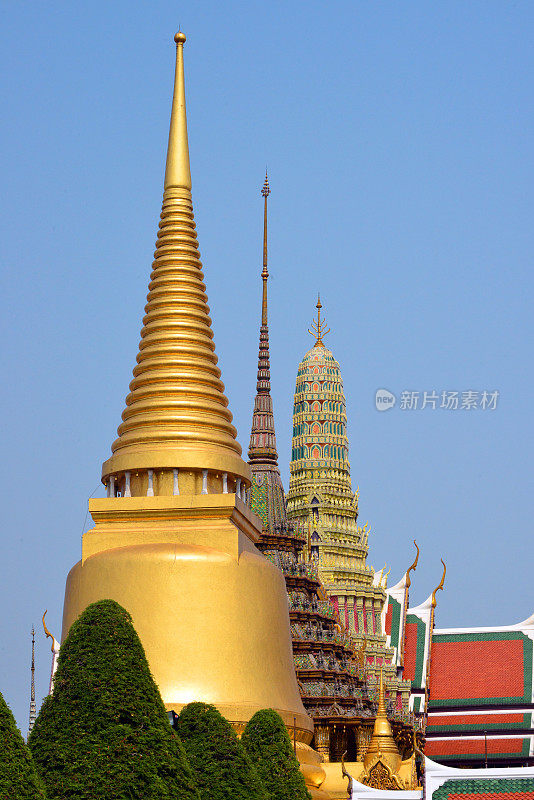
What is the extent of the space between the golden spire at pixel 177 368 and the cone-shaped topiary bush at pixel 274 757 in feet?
31.6

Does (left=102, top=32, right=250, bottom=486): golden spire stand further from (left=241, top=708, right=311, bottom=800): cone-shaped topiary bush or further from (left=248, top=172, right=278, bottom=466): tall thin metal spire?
(left=248, top=172, right=278, bottom=466): tall thin metal spire

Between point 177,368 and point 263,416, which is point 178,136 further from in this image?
point 263,416

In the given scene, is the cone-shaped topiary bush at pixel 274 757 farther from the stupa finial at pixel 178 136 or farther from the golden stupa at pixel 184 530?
the stupa finial at pixel 178 136

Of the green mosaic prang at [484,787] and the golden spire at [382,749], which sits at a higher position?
the golden spire at [382,749]

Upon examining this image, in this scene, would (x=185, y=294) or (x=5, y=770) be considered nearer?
(x=5, y=770)

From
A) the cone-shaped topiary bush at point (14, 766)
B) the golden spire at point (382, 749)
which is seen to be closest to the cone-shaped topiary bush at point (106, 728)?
the cone-shaped topiary bush at point (14, 766)

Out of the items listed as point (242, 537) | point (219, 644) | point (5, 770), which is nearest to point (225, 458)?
point (242, 537)

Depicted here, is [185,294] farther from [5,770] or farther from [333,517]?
[333,517]

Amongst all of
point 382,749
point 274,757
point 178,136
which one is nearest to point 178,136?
point 178,136

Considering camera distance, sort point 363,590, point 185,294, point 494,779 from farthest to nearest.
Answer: point 363,590 → point 185,294 → point 494,779

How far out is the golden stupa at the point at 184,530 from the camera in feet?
82.9

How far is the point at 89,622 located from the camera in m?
14.0

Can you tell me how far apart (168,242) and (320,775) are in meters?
11.3

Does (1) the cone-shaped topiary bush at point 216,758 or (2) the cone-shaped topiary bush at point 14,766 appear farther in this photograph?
(1) the cone-shaped topiary bush at point 216,758
